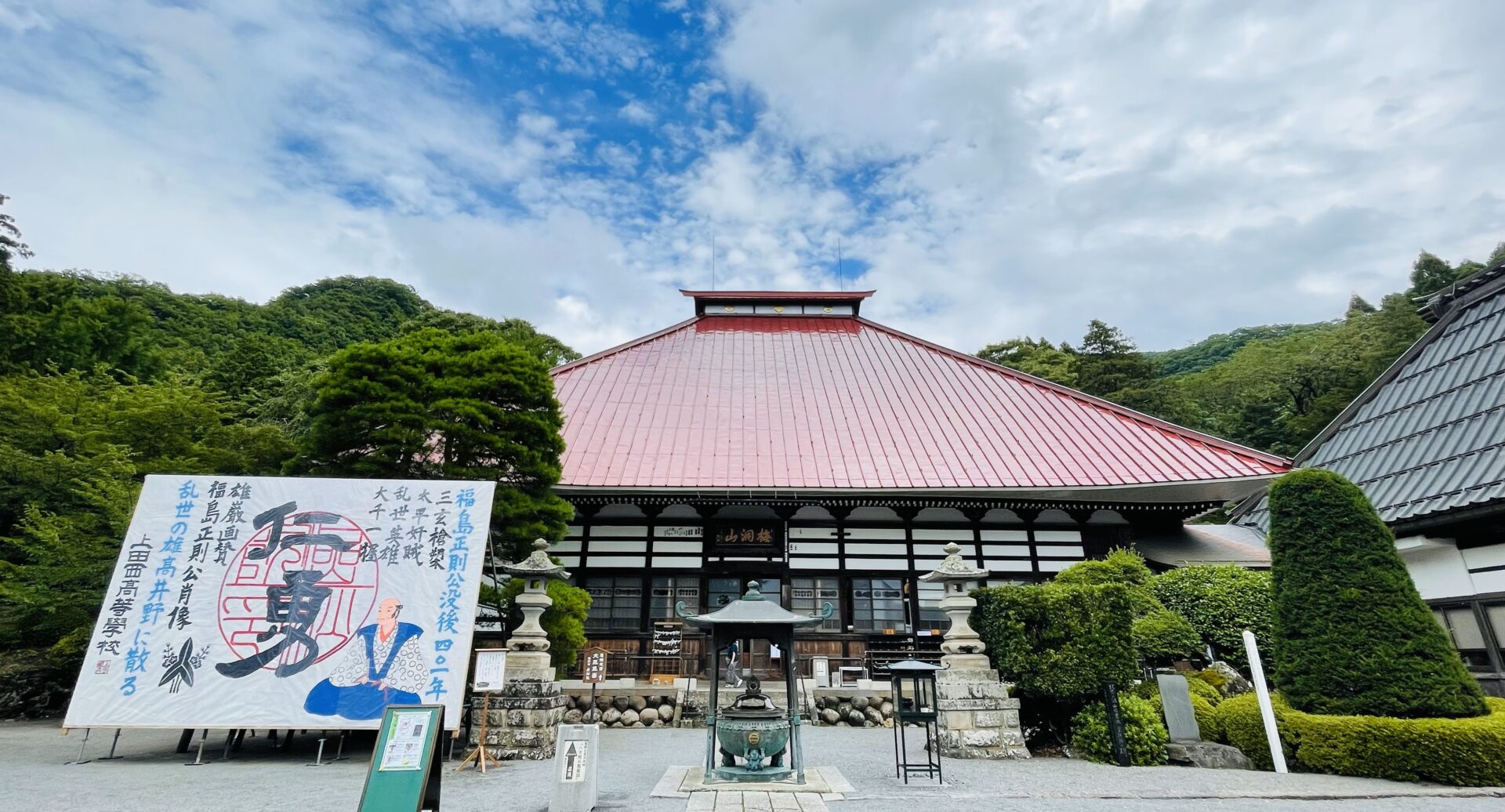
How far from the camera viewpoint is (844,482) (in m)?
12.7

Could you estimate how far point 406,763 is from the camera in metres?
4.18

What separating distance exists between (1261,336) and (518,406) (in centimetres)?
6000

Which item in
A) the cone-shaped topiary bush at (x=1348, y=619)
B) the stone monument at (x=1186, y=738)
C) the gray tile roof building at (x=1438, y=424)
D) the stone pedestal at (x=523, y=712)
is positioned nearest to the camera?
the cone-shaped topiary bush at (x=1348, y=619)

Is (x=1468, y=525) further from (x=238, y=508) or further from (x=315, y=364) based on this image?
(x=315, y=364)

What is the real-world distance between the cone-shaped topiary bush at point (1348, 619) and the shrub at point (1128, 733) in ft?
4.89

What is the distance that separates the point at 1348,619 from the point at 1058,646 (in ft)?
9.47

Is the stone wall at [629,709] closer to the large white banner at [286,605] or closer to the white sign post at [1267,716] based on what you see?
the large white banner at [286,605]

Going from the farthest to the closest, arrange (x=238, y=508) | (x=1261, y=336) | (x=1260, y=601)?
(x=1261, y=336)
(x=1260, y=601)
(x=238, y=508)

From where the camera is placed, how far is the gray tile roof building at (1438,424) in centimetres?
860

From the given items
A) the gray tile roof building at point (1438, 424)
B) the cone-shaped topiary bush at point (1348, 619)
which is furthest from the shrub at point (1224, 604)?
the cone-shaped topiary bush at point (1348, 619)

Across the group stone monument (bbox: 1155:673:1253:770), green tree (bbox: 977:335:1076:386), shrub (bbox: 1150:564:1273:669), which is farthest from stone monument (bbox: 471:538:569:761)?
green tree (bbox: 977:335:1076:386)

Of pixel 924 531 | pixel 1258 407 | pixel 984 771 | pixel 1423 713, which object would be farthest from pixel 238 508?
pixel 1258 407

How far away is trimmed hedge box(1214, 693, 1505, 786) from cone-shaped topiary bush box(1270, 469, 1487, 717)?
21 cm

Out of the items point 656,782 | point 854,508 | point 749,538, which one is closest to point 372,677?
point 656,782
